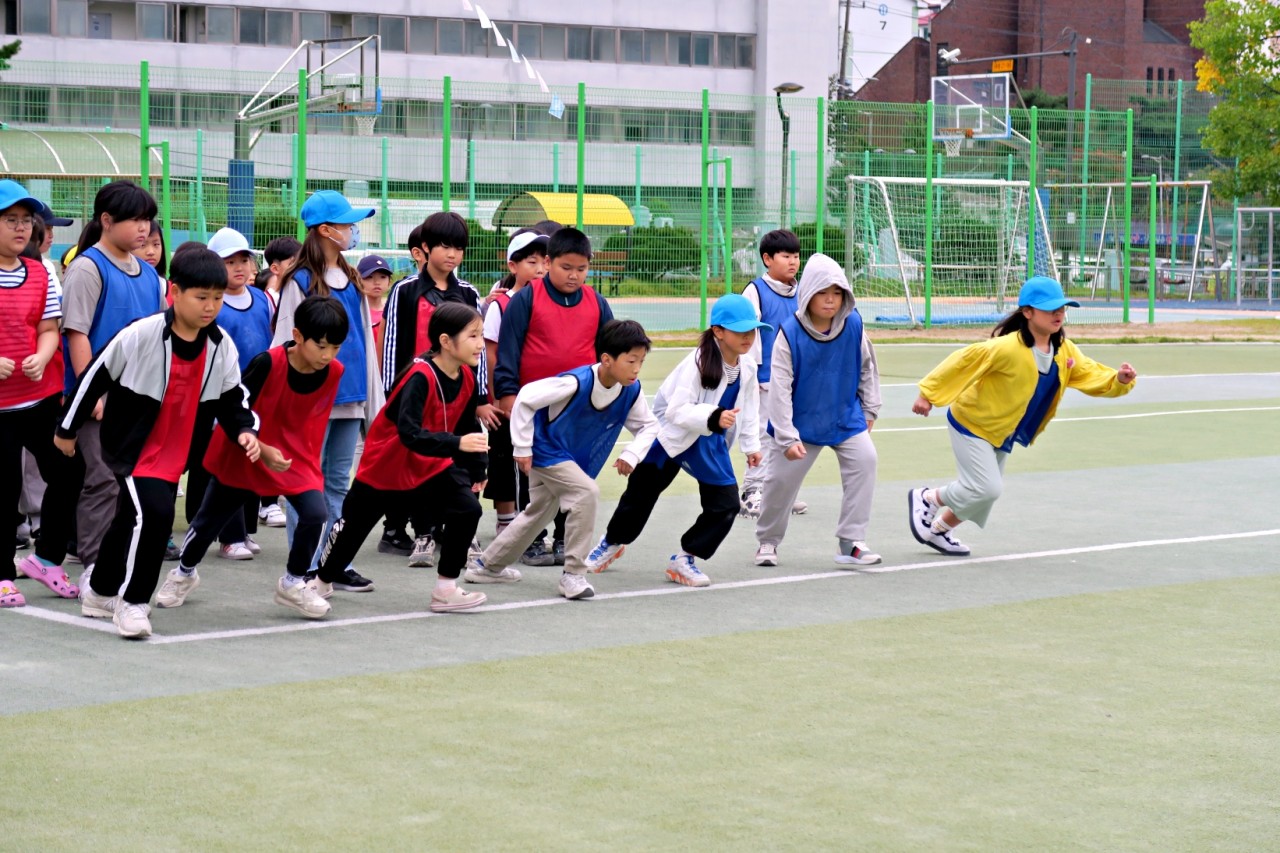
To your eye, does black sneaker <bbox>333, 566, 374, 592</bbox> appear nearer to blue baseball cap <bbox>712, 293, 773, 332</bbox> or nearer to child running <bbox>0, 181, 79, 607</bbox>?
child running <bbox>0, 181, 79, 607</bbox>

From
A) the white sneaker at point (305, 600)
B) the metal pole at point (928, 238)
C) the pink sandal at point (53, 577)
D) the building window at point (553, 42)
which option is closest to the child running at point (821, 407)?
the white sneaker at point (305, 600)

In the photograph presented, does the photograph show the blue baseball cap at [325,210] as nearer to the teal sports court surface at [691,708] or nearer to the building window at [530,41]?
the teal sports court surface at [691,708]

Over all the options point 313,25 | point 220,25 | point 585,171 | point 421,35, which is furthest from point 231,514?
point 421,35

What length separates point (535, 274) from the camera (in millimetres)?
8703

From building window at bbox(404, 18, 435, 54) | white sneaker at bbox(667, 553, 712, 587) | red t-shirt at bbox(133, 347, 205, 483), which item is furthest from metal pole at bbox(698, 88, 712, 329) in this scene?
building window at bbox(404, 18, 435, 54)

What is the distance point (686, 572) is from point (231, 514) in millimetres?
2148

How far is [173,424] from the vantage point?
6562 millimetres

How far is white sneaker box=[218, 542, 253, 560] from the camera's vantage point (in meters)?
8.43

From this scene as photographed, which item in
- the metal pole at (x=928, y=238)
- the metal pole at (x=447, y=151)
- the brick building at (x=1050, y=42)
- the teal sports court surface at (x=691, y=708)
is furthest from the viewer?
the brick building at (x=1050, y=42)

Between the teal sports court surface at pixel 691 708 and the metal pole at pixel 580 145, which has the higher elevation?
the metal pole at pixel 580 145

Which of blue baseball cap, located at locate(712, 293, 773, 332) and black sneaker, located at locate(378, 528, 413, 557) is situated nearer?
blue baseball cap, located at locate(712, 293, 773, 332)

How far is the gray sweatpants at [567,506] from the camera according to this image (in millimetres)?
7508

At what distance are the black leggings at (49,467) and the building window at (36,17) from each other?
49.0 meters

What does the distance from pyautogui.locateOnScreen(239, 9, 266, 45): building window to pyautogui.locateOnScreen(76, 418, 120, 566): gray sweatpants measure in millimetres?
49882
